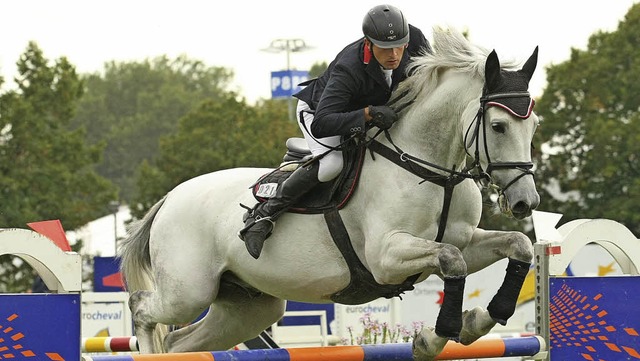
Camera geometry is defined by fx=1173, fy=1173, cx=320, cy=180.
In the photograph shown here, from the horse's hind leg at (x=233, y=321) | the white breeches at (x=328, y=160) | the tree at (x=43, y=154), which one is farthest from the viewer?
the tree at (x=43, y=154)

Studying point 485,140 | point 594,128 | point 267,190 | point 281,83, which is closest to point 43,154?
point 594,128

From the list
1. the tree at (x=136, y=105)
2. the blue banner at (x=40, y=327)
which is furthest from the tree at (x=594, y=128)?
the tree at (x=136, y=105)

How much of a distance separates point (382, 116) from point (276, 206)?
2.35ft

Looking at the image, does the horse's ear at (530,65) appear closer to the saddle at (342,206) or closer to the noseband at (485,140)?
Result: the noseband at (485,140)

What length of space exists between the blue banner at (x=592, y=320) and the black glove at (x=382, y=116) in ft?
4.05

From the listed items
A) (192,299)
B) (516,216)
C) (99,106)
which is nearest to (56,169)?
(192,299)

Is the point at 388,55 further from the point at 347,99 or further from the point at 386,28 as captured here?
the point at 347,99

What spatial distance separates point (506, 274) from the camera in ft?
17.6

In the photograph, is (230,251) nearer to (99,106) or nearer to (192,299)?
(192,299)

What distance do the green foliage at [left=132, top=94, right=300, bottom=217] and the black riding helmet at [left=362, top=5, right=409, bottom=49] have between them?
25.8 m

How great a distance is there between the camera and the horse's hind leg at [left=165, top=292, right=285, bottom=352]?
6512mm

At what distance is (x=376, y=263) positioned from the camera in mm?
5398

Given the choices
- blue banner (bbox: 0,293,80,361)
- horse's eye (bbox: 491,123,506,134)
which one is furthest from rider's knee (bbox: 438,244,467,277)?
blue banner (bbox: 0,293,80,361)

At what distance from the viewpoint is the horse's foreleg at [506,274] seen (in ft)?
17.3
